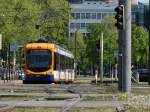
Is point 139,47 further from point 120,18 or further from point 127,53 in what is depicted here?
point 120,18

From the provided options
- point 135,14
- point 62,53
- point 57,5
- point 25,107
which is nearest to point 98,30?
point 57,5

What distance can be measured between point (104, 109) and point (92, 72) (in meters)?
120

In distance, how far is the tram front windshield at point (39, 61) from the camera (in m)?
48.7

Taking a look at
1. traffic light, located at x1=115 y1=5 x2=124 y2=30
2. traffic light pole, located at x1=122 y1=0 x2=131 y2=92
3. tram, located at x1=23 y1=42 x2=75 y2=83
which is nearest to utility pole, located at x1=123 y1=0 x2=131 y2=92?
traffic light pole, located at x1=122 y1=0 x2=131 y2=92

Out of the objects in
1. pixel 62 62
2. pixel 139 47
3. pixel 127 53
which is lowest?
pixel 127 53

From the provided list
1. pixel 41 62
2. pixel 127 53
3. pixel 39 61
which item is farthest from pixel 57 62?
pixel 127 53

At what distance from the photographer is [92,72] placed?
455 feet

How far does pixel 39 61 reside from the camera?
161 feet

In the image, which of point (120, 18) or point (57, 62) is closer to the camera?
point (120, 18)

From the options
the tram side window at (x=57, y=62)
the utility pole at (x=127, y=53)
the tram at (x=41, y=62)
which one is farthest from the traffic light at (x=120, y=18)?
the tram side window at (x=57, y=62)

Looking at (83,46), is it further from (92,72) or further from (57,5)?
(57,5)

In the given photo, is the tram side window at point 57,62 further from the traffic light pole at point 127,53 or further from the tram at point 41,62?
the traffic light pole at point 127,53

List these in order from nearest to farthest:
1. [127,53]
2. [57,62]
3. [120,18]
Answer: [120,18], [127,53], [57,62]

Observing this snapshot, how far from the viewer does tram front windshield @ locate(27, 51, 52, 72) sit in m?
48.7
